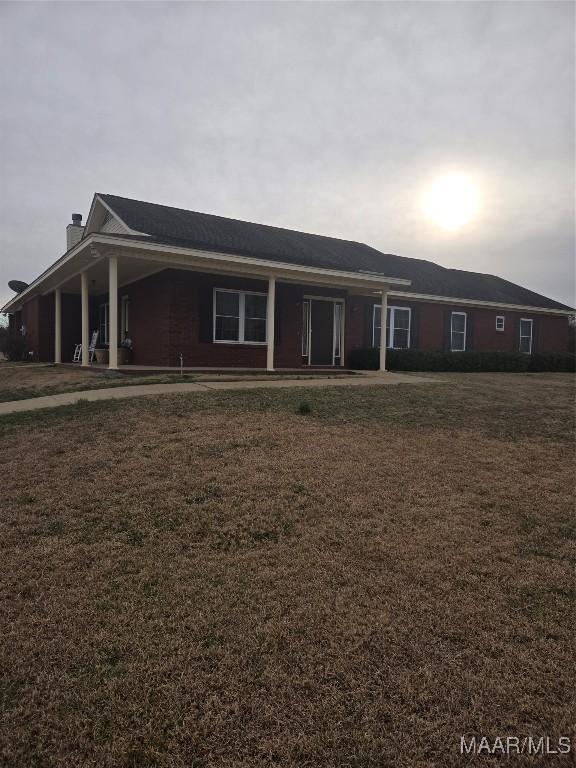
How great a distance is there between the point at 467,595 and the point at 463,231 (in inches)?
904

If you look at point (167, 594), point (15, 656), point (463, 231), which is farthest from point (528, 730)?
point (463, 231)

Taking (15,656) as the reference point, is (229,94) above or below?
above

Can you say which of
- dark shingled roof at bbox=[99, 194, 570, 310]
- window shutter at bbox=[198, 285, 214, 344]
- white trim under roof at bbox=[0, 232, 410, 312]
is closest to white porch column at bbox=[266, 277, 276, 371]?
white trim under roof at bbox=[0, 232, 410, 312]

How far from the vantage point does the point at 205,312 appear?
43.7 feet

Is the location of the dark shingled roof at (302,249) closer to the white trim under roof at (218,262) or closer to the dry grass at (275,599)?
the white trim under roof at (218,262)

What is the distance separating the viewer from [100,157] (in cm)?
1817

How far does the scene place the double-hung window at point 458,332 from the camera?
21.0 meters

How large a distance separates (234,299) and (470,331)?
40.9 ft

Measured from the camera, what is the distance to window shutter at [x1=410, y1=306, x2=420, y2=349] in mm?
19719

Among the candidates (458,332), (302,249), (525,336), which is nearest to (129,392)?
(302,249)

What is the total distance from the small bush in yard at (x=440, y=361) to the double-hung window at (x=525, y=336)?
4.49m

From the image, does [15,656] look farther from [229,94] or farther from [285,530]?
[229,94]

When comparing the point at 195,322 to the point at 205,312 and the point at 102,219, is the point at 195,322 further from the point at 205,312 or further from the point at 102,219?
the point at 102,219

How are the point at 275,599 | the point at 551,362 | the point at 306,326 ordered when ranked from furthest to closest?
the point at 551,362
the point at 306,326
the point at 275,599
